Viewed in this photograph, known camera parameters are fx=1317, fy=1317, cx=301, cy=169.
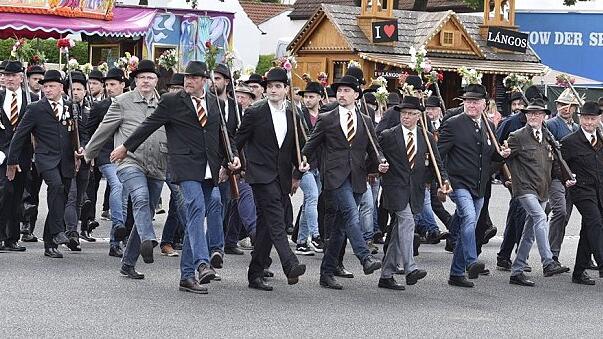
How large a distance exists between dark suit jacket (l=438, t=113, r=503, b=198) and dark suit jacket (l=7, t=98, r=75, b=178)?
3704 millimetres

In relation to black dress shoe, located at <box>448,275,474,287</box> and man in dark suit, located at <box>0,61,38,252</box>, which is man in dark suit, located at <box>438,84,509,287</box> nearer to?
black dress shoe, located at <box>448,275,474,287</box>

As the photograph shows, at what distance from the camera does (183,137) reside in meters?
10.8

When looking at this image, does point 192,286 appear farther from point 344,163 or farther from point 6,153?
point 6,153

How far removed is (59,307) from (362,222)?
4.27 m

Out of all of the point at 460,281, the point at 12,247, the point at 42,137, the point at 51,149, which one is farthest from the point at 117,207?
the point at 460,281

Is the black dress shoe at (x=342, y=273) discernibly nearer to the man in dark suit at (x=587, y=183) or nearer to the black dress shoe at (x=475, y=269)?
the black dress shoe at (x=475, y=269)

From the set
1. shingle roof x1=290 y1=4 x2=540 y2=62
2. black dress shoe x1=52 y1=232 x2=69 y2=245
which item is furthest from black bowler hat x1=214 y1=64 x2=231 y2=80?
shingle roof x1=290 y1=4 x2=540 y2=62

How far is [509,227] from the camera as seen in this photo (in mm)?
13414

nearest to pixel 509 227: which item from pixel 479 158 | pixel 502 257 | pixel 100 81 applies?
pixel 502 257

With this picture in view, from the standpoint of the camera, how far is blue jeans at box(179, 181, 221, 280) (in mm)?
10633

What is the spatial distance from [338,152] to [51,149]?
2.99 metres

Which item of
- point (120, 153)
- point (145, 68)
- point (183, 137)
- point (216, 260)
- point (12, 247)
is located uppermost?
point (145, 68)

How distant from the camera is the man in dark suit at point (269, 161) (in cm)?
1107

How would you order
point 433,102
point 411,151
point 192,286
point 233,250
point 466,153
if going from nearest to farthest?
1. point 192,286
2. point 411,151
3. point 466,153
4. point 233,250
5. point 433,102
